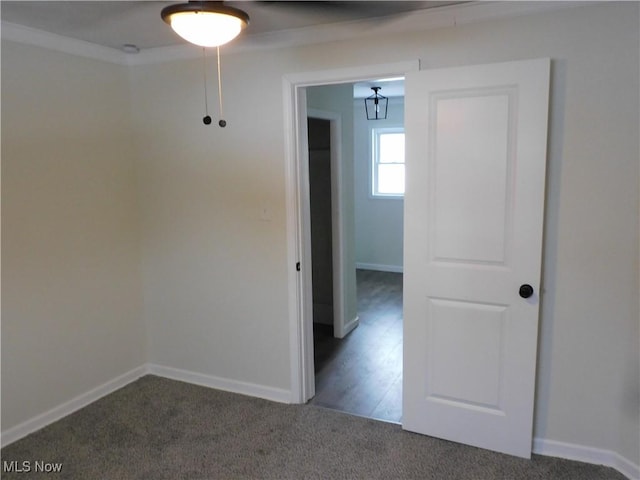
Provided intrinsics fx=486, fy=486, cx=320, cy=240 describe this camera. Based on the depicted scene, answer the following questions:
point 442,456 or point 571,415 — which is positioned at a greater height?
point 571,415

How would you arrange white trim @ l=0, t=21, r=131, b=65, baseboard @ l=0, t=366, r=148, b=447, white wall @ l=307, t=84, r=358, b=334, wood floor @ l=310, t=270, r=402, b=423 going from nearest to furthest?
white trim @ l=0, t=21, r=131, b=65 → baseboard @ l=0, t=366, r=148, b=447 → wood floor @ l=310, t=270, r=402, b=423 → white wall @ l=307, t=84, r=358, b=334

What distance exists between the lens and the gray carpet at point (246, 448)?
8.13 feet

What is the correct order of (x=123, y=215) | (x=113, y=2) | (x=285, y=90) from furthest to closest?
(x=123, y=215) < (x=285, y=90) < (x=113, y=2)

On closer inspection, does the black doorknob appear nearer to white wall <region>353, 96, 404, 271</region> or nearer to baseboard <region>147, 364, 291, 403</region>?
baseboard <region>147, 364, 291, 403</region>

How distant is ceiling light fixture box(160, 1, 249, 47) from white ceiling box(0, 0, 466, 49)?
402 mm

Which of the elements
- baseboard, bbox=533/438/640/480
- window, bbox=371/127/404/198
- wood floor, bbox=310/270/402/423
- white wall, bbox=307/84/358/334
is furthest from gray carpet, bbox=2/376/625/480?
window, bbox=371/127/404/198

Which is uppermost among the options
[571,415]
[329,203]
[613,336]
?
[329,203]

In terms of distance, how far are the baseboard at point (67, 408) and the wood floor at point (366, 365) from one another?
1.38 metres

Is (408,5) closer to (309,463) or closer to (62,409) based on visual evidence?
(309,463)

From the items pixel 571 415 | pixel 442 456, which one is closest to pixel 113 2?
pixel 442 456

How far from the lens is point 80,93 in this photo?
10.1 ft

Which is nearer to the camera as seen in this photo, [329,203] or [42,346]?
[42,346]

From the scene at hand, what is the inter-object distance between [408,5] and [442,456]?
2.34 metres

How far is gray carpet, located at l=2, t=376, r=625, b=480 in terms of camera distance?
8.13 feet
